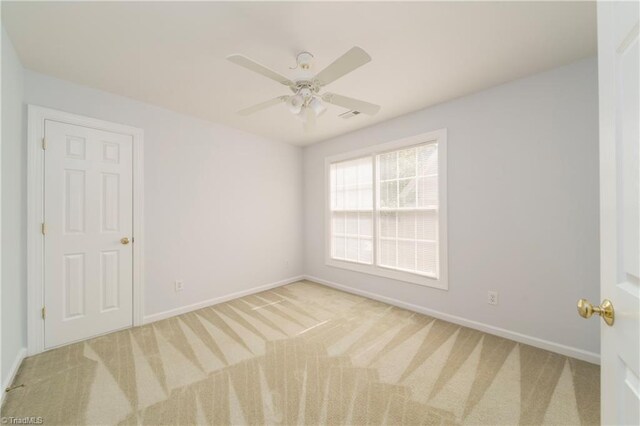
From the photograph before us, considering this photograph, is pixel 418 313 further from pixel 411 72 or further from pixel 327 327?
pixel 411 72

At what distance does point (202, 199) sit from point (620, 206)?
3.62 m

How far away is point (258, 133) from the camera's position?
3961 millimetres

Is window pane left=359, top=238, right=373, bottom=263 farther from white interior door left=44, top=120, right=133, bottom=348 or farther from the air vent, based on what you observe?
white interior door left=44, top=120, right=133, bottom=348

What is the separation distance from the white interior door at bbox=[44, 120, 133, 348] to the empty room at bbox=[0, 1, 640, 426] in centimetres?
2

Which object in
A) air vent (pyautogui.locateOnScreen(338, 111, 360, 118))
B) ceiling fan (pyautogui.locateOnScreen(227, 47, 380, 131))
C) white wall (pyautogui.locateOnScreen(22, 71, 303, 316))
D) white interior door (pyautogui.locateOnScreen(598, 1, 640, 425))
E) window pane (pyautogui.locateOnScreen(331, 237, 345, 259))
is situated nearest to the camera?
white interior door (pyautogui.locateOnScreen(598, 1, 640, 425))

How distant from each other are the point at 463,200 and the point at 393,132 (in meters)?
1.28

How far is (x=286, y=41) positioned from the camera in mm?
1883

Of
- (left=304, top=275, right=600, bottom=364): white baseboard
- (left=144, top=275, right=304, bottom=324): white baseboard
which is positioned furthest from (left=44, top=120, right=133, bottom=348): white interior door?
(left=304, top=275, right=600, bottom=364): white baseboard

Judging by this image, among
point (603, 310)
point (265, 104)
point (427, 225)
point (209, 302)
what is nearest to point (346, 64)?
point (265, 104)

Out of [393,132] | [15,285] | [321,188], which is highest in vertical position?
[393,132]

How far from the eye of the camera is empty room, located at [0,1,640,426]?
1.57 meters

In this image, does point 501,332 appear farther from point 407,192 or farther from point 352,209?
point 352,209

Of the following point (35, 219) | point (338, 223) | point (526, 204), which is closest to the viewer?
point (35, 219)

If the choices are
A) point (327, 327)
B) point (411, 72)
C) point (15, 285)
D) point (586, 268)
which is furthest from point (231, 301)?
point (586, 268)
